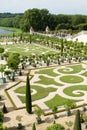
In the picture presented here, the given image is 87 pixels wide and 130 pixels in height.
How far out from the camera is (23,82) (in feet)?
136

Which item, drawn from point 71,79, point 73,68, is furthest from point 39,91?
point 73,68

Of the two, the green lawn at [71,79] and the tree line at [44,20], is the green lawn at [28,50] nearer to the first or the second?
the green lawn at [71,79]

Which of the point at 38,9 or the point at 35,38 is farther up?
the point at 38,9

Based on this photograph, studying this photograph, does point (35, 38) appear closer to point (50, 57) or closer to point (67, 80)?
point (50, 57)

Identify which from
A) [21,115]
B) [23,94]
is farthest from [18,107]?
[23,94]

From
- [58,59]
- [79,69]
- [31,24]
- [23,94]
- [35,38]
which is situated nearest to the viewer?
[23,94]

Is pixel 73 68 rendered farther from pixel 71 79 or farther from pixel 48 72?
pixel 71 79

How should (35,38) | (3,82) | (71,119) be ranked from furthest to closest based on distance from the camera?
(35,38), (3,82), (71,119)

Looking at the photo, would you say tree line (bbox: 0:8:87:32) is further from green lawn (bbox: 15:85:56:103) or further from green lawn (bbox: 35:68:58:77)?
green lawn (bbox: 15:85:56:103)

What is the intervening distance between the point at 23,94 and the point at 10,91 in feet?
8.31

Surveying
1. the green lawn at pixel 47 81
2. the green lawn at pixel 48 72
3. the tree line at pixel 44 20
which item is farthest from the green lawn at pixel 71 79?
the tree line at pixel 44 20

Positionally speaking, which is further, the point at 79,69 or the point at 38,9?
the point at 38,9

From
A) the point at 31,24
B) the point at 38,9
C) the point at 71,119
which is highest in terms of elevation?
the point at 38,9

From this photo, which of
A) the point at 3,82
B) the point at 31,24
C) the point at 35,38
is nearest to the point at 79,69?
the point at 3,82
